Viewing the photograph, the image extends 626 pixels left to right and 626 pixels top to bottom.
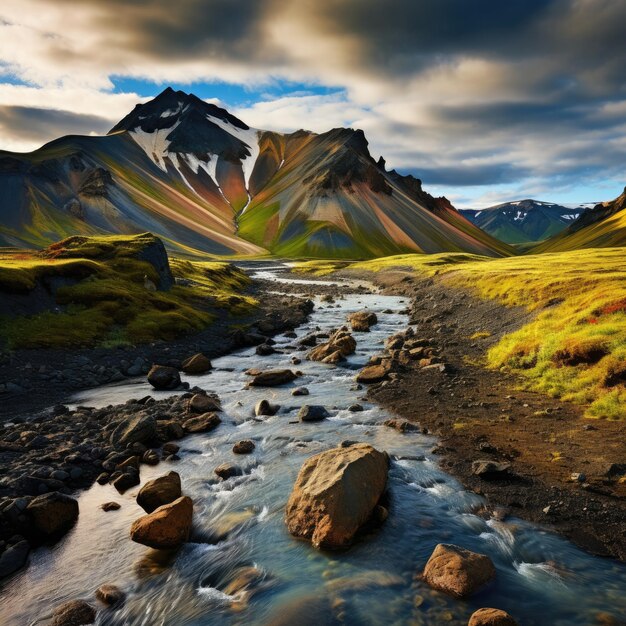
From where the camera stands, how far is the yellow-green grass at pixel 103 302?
4053cm

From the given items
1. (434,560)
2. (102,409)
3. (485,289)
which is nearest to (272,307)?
(485,289)

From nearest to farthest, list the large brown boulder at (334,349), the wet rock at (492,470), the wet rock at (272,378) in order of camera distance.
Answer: the wet rock at (492,470) < the wet rock at (272,378) < the large brown boulder at (334,349)

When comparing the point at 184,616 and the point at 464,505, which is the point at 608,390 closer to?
the point at 464,505

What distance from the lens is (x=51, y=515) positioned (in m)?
16.3

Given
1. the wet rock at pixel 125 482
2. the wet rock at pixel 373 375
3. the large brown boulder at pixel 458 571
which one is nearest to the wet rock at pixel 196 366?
the wet rock at pixel 373 375

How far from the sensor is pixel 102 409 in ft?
91.5

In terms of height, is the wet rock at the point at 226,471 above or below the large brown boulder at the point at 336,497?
below

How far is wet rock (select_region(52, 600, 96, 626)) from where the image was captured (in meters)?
12.4

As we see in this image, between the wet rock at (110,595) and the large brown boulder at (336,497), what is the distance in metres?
5.71

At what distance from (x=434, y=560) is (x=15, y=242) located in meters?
210

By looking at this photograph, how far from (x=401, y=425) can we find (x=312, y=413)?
214 inches

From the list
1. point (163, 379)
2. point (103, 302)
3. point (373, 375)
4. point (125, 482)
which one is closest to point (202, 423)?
point (125, 482)

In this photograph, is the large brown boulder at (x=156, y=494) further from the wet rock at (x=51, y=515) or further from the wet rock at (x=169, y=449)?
the wet rock at (x=169, y=449)

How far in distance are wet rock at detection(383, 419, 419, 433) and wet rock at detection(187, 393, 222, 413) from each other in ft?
36.5
